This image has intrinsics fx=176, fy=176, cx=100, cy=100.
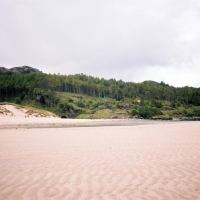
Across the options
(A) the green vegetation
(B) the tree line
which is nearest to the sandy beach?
(A) the green vegetation

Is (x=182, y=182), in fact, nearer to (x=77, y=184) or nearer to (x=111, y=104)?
(x=77, y=184)

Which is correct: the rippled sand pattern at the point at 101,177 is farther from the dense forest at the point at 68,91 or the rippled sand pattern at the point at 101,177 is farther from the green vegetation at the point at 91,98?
the dense forest at the point at 68,91

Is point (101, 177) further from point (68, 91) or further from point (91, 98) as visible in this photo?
point (68, 91)

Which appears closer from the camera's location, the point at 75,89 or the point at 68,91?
the point at 68,91

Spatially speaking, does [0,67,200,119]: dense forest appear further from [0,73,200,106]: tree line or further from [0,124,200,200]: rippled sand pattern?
[0,124,200,200]: rippled sand pattern

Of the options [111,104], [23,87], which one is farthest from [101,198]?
[23,87]

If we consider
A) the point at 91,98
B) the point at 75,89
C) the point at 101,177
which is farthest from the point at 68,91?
the point at 101,177

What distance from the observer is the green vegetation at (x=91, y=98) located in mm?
114888

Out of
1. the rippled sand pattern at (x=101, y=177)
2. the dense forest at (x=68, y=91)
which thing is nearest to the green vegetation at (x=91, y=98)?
the dense forest at (x=68, y=91)

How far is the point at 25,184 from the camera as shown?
18.5ft

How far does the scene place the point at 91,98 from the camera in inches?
6083

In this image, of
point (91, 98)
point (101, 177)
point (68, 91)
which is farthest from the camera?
point (68, 91)

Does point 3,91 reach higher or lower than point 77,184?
higher

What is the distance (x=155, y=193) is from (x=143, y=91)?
181 meters
